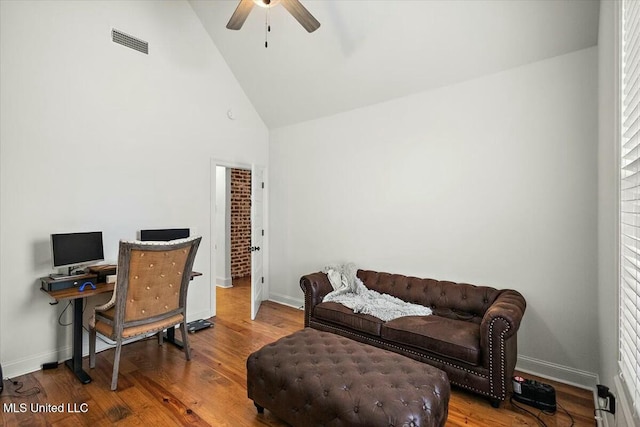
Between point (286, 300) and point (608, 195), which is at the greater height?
point (608, 195)

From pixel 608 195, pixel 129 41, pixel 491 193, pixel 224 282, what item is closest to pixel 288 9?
pixel 129 41

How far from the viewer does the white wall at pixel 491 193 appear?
2.63 meters

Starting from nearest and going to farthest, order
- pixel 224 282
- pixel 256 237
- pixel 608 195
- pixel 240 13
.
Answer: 1. pixel 608 195
2. pixel 240 13
3. pixel 256 237
4. pixel 224 282

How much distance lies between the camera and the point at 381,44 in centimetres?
323

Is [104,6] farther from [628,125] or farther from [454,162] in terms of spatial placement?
[628,125]

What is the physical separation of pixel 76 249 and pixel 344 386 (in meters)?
2.73

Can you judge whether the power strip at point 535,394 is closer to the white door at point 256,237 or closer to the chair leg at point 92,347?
the white door at point 256,237

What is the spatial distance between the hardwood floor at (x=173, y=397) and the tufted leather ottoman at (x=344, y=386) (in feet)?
1.22

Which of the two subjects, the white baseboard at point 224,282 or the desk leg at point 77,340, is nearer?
the desk leg at point 77,340

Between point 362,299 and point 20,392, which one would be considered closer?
point 20,392

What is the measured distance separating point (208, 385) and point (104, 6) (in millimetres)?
3870

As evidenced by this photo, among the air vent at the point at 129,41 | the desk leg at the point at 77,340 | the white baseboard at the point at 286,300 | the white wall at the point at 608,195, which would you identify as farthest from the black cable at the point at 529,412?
the air vent at the point at 129,41

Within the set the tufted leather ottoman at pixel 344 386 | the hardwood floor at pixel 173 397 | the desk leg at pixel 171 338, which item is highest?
the tufted leather ottoman at pixel 344 386

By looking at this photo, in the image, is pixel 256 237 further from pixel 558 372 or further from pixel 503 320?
pixel 558 372
